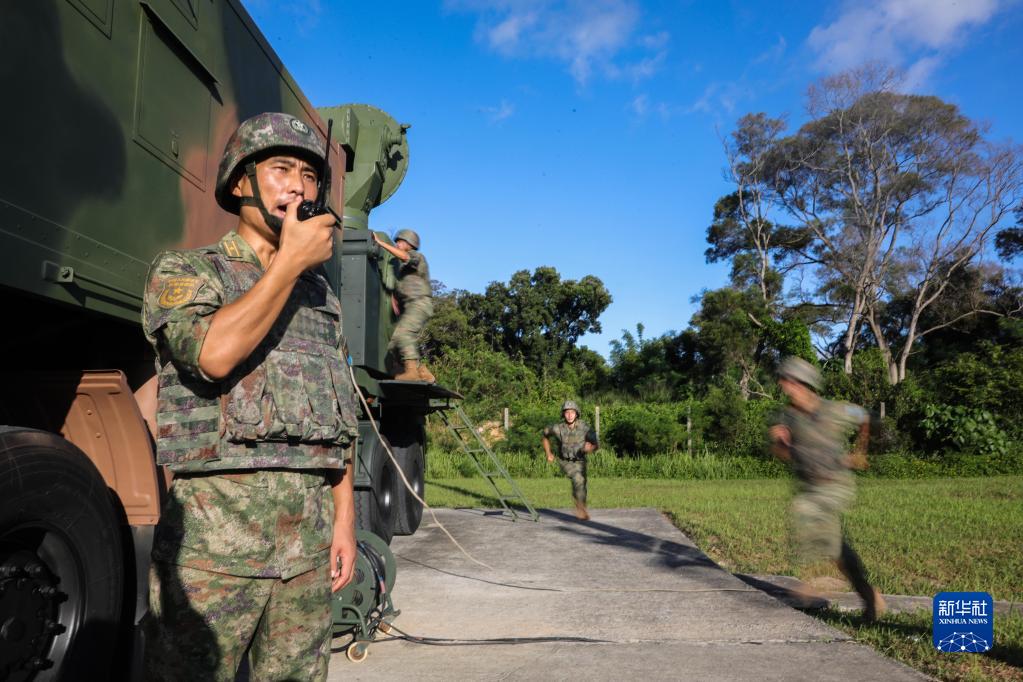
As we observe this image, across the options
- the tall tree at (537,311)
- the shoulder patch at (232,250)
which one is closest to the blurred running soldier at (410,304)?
the shoulder patch at (232,250)

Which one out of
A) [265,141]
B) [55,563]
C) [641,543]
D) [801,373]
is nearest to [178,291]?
[265,141]

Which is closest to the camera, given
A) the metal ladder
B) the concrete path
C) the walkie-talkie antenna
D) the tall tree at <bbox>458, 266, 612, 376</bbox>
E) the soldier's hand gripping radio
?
the soldier's hand gripping radio

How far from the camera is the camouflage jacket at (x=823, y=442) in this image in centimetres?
442

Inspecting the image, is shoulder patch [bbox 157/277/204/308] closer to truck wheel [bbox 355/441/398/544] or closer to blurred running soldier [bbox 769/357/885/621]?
blurred running soldier [bbox 769/357/885/621]

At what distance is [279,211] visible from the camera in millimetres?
1854

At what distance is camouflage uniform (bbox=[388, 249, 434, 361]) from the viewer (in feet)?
22.6

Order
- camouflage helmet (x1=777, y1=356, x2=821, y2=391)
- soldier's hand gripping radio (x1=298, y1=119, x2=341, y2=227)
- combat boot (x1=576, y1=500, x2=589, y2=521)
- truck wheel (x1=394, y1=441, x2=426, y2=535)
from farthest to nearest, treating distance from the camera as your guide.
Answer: combat boot (x1=576, y1=500, x2=589, y2=521)
truck wheel (x1=394, y1=441, x2=426, y2=535)
camouflage helmet (x1=777, y1=356, x2=821, y2=391)
soldier's hand gripping radio (x1=298, y1=119, x2=341, y2=227)

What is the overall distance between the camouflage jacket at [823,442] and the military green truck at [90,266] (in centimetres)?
340

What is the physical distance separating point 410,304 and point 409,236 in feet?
2.31

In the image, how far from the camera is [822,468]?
4.43 metres

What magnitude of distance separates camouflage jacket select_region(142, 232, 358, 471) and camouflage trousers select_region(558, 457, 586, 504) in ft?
25.7

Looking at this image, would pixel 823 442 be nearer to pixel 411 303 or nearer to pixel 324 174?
pixel 324 174

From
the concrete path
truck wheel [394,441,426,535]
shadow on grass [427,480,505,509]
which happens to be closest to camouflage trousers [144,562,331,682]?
the concrete path

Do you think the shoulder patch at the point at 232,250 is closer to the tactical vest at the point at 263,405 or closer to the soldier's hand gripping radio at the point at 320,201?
the tactical vest at the point at 263,405
